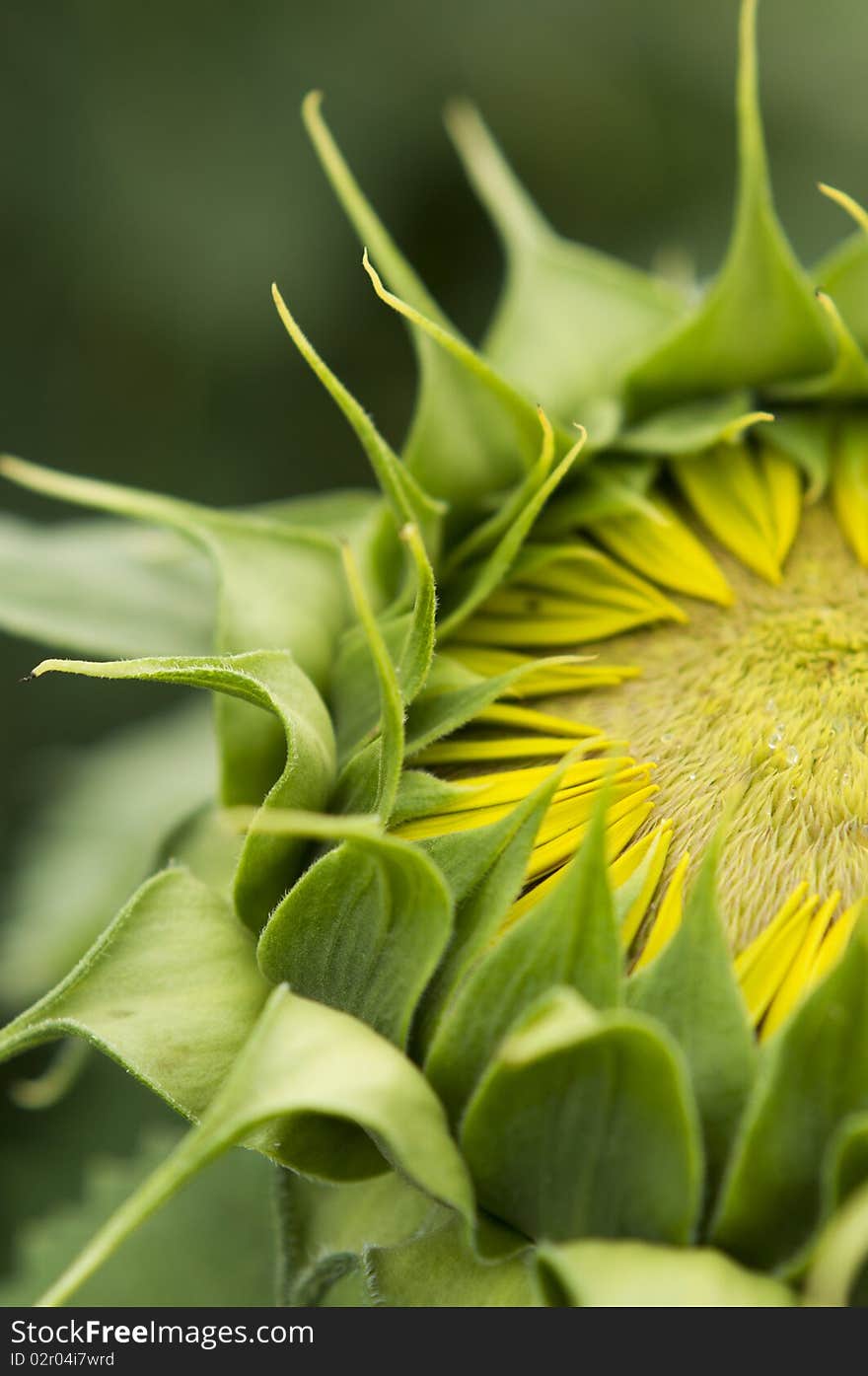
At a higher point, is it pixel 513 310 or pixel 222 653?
pixel 513 310

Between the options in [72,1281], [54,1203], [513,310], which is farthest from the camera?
[54,1203]

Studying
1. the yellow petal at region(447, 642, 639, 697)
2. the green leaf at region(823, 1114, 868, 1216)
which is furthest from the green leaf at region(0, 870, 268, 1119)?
the green leaf at region(823, 1114, 868, 1216)

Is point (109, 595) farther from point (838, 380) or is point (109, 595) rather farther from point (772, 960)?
point (772, 960)

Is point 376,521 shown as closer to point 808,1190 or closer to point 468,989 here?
point 468,989

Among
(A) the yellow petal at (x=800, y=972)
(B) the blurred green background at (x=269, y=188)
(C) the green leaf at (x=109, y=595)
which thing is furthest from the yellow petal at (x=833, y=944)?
(B) the blurred green background at (x=269, y=188)

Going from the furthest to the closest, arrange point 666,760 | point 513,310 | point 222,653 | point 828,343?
point 513,310
point 828,343
point 222,653
point 666,760

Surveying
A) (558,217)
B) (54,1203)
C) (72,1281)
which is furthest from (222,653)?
(558,217)

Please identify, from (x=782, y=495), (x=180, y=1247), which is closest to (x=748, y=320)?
(x=782, y=495)
